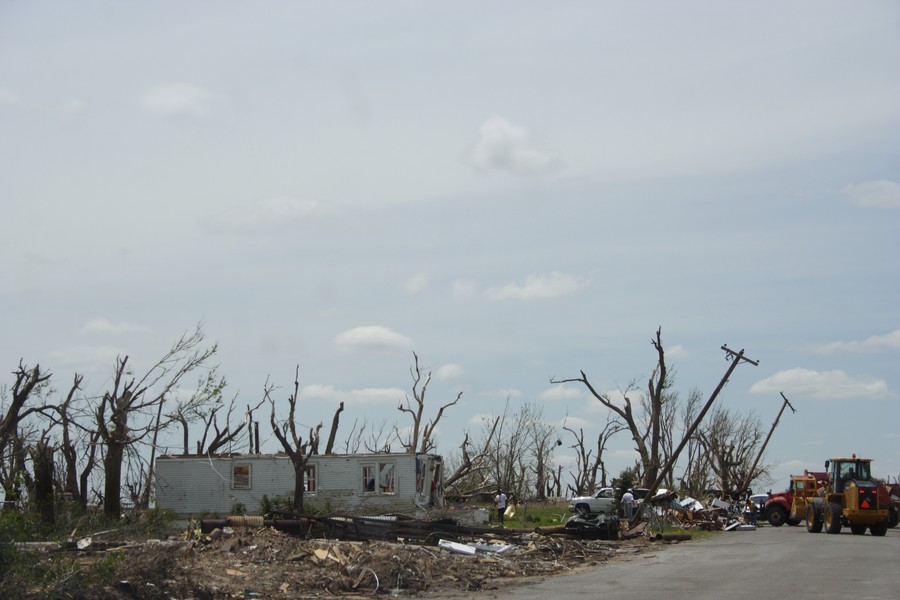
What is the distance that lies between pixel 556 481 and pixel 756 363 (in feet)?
114

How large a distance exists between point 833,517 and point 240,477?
20746 mm

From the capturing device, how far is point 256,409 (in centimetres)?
4525

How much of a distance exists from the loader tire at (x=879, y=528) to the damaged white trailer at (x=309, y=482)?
1480cm

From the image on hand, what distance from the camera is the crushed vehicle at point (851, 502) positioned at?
31.3 m

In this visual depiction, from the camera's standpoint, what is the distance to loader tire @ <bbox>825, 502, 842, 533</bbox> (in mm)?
32219

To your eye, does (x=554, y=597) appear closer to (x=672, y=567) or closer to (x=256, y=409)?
(x=672, y=567)

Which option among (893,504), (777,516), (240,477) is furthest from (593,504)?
(240,477)

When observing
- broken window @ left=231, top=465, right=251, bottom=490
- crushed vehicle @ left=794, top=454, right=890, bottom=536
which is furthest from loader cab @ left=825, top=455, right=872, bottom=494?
broken window @ left=231, top=465, right=251, bottom=490

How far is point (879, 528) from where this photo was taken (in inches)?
1243

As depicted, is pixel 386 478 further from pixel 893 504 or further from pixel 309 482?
pixel 893 504

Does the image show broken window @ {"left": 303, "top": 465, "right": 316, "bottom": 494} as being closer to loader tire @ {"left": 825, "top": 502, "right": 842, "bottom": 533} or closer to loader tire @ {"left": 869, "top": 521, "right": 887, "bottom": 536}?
loader tire @ {"left": 825, "top": 502, "right": 842, "bottom": 533}

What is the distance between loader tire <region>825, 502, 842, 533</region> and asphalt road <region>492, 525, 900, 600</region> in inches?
206

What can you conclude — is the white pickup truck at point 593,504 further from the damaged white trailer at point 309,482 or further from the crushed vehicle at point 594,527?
the crushed vehicle at point 594,527

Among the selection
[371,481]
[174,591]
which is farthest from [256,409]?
[174,591]
